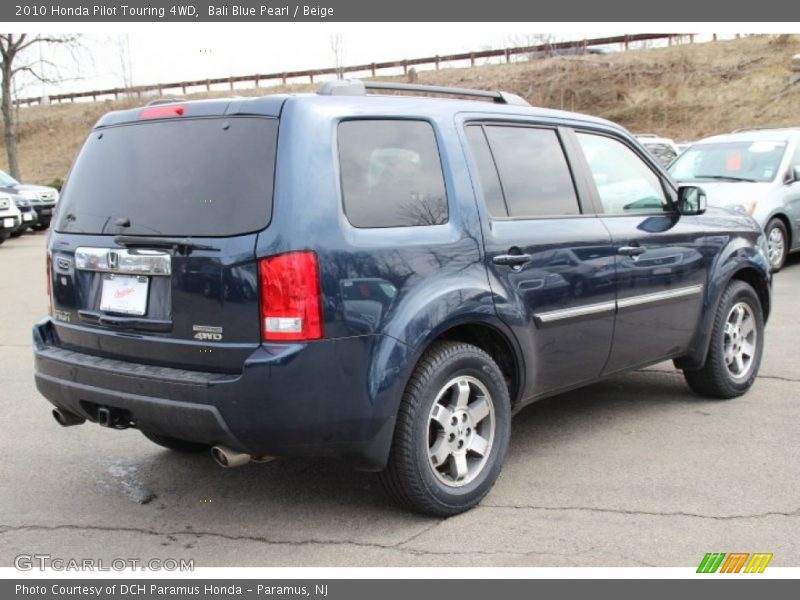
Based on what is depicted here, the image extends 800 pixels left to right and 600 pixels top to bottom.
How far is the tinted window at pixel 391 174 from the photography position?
150 inches

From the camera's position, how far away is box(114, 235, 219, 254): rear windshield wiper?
368cm

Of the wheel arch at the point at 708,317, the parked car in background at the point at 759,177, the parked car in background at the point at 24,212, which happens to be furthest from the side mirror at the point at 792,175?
the parked car in background at the point at 24,212

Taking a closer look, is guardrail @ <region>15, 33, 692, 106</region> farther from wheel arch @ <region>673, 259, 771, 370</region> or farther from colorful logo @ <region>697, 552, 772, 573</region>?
colorful logo @ <region>697, 552, 772, 573</region>

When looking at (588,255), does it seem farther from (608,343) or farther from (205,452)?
(205,452)

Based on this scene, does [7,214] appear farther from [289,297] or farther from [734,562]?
[734,562]

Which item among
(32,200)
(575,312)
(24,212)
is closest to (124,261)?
(575,312)

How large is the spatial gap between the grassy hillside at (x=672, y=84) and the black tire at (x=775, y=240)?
22.8 meters

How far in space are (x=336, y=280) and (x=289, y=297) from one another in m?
0.21

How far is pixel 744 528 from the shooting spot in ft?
12.8

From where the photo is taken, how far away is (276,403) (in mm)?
3525

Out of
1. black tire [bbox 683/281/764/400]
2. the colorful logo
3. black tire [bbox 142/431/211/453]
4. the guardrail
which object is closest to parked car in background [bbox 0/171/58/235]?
black tire [bbox 142/431/211/453]

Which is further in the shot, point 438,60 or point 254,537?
point 438,60

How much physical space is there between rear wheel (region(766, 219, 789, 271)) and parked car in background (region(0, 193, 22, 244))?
13.8 meters

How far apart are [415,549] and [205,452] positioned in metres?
1.83
